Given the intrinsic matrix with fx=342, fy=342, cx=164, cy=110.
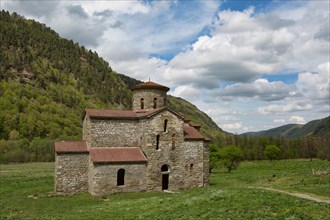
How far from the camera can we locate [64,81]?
154750 millimetres

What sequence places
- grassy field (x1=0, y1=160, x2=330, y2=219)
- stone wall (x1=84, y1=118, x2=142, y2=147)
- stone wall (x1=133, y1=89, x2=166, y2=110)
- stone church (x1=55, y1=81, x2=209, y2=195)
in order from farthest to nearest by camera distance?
stone wall (x1=133, y1=89, x2=166, y2=110), stone wall (x1=84, y1=118, x2=142, y2=147), stone church (x1=55, y1=81, x2=209, y2=195), grassy field (x1=0, y1=160, x2=330, y2=219)

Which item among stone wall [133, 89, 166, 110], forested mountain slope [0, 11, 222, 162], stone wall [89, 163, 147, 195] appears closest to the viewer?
stone wall [89, 163, 147, 195]

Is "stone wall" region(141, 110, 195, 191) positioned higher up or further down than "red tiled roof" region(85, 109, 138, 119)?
further down

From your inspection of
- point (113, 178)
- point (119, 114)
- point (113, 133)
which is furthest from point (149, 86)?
point (113, 178)

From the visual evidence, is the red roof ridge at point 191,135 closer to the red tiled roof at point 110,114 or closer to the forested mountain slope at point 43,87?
the red tiled roof at point 110,114

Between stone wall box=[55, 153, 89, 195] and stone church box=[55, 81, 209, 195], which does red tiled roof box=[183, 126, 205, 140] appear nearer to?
stone church box=[55, 81, 209, 195]

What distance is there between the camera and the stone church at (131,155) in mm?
31625

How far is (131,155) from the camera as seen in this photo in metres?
32.7

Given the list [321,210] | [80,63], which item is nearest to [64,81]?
[80,63]

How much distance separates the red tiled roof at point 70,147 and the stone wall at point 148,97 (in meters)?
7.40

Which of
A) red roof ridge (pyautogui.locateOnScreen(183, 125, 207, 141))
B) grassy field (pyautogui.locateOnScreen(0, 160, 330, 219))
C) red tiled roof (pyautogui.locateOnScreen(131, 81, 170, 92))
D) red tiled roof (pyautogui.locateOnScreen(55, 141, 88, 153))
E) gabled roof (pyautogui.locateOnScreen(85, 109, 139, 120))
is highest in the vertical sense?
red tiled roof (pyautogui.locateOnScreen(131, 81, 170, 92))

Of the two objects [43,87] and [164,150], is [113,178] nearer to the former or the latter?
[164,150]

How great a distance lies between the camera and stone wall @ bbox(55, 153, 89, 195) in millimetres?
31703

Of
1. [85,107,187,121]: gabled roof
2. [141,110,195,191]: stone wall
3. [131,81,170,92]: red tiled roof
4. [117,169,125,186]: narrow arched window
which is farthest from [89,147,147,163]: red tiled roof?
[131,81,170,92]: red tiled roof
